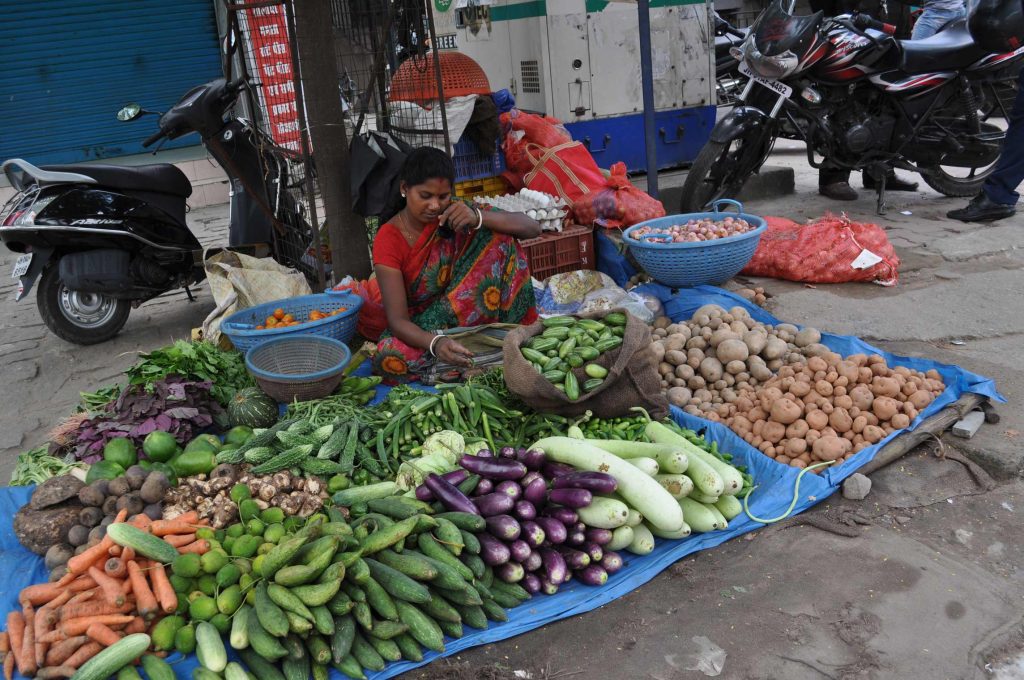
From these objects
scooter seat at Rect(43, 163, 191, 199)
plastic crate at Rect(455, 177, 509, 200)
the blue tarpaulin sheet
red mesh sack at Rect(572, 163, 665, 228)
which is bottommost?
the blue tarpaulin sheet

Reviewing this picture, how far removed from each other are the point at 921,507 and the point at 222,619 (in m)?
2.60

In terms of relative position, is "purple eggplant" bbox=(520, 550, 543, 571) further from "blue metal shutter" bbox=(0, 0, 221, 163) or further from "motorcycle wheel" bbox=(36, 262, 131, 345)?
"blue metal shutter" bbox=(0, 0, 221, 163)

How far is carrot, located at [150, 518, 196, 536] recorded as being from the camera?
2744 mm

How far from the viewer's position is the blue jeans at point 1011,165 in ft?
19.5

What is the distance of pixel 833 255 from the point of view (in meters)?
5.26

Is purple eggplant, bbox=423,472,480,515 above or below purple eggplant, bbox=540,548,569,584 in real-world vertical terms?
above

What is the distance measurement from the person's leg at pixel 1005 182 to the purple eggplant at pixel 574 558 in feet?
17.4

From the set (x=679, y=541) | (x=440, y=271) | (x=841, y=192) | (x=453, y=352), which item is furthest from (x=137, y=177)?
(x=841, y=192)

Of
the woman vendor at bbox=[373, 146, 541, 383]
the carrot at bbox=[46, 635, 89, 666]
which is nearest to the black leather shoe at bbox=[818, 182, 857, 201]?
the woman vendor at bbox=[373, 146, 541, 383]

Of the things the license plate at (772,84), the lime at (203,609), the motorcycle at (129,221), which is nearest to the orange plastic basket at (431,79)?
the motorcycle at (129,221)

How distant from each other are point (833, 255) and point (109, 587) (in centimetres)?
→ 457

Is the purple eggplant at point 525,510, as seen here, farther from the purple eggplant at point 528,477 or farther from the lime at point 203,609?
the lime at point 203,609

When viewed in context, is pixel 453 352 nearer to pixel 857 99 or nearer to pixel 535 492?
pixel 535 492

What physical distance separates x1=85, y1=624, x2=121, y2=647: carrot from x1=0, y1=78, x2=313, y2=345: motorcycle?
3378mm
